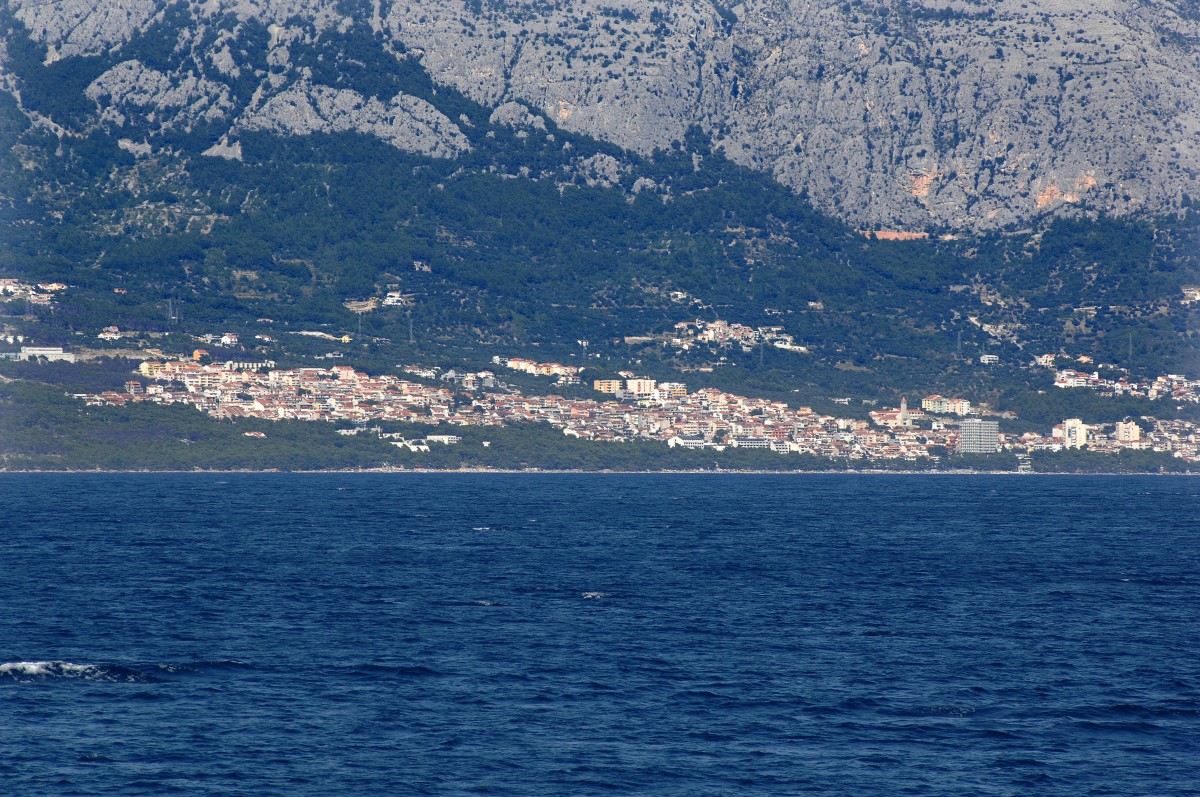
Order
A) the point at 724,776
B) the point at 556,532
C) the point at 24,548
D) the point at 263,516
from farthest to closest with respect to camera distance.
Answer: the point at 263,516 < the point at 556,532 < the point at 24,548 < the point at 724,776

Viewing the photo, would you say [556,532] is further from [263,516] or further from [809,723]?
[809,723]

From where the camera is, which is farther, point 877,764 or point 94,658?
point 94,658

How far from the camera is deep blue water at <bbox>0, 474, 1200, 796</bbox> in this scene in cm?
5597

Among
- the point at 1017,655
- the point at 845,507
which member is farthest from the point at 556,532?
the point at 1017,655

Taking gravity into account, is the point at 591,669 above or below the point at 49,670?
above

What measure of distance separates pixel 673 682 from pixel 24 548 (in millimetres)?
68991

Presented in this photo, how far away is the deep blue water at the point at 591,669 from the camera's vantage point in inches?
2203

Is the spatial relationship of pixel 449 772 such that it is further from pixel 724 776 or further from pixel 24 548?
pixel 24 548

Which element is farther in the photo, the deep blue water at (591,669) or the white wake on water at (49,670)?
the white wake on water at (49,670)

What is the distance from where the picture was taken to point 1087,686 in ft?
230

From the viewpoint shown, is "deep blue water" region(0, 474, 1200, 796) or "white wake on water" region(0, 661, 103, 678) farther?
"white wake on water" region(0, 661, 103, 678)

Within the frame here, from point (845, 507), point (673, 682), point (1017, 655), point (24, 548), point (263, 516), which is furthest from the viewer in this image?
point (845, 507)

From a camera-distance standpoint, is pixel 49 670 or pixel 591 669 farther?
pixel 591 669

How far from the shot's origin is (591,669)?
237ft
